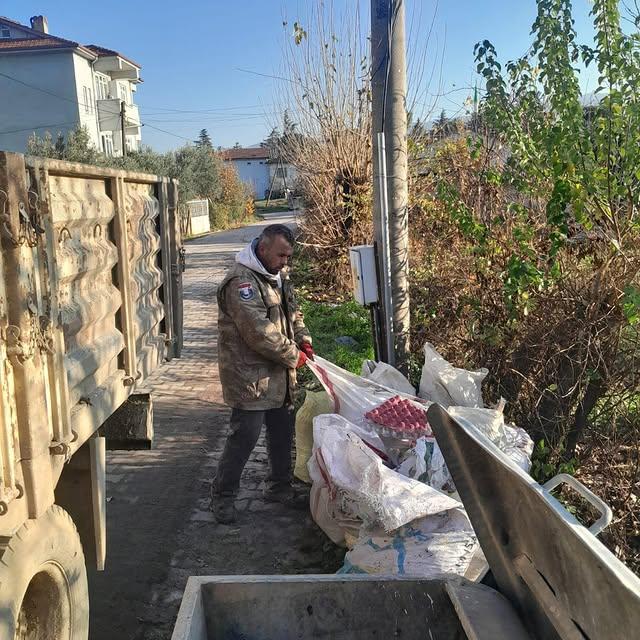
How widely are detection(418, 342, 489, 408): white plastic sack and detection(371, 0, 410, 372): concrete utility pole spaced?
809 millimetres

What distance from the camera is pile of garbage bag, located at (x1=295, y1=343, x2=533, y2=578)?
3195 mm

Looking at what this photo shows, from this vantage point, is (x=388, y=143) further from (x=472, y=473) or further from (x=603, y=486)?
(x=472, y=473)

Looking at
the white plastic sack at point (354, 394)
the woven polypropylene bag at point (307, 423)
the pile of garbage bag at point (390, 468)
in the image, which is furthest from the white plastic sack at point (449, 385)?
the woven polypropylene bag at point (307, 423)

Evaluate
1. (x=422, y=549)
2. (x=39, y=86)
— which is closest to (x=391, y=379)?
(x=422, y=549)

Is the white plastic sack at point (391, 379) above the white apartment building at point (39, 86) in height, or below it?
below

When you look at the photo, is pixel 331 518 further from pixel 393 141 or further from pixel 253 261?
pixel 393 141

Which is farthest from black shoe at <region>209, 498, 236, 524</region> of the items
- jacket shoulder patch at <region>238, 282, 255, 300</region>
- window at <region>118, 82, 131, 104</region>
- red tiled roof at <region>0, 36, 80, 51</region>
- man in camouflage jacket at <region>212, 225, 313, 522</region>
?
window at <region>118, 82, 131, 104</region>

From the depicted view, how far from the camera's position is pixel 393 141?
5.12 meters

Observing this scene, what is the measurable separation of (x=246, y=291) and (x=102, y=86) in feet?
147

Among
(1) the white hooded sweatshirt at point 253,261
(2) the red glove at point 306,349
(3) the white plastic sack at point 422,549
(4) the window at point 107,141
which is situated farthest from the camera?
(4) the window at point 107,141

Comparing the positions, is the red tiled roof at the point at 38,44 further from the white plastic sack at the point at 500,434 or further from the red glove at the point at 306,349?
the white plastic sack at the point at 500,434

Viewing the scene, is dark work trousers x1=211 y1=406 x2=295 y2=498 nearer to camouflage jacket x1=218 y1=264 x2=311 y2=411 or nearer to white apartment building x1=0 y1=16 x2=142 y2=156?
camouflage jacket x1=218 y1=264 x2=311 y2=411

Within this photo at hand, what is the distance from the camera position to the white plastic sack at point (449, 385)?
14.6ft

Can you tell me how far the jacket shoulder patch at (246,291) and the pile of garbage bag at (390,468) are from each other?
69cm
